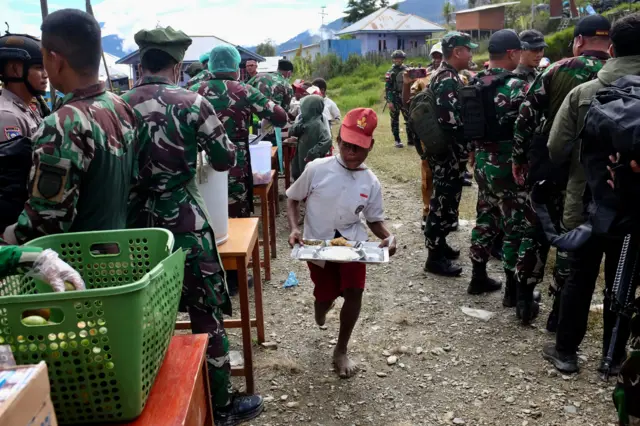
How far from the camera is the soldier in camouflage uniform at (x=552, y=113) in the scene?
3477mm

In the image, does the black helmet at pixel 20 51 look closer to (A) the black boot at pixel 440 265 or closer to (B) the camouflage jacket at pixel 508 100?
(B) the camouflage jacket at pixel 508 100

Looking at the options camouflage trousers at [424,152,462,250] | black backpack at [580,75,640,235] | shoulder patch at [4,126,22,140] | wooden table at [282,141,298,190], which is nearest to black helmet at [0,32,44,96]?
shoulder patch at [4,126,22,140]

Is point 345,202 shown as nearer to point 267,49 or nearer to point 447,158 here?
point 447,158

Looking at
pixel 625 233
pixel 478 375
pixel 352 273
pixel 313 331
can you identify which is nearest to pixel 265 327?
pixel 313 331

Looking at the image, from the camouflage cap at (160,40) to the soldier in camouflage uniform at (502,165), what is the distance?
2601mm

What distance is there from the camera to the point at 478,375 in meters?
3.50

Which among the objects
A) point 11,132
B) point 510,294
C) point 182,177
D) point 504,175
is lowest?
point 510,294

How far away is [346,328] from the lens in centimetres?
338

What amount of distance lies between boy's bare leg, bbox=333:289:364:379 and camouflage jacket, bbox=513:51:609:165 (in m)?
1.65

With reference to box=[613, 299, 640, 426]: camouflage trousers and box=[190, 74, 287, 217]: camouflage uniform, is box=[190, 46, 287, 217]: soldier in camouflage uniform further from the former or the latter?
box=[613, 299, 640, 426]: camouflage trousers

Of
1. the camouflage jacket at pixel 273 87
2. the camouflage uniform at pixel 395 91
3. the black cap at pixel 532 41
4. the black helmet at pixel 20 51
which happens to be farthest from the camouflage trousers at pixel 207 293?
the camouflage uniform at pixel 395 91

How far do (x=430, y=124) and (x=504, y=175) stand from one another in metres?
0.88

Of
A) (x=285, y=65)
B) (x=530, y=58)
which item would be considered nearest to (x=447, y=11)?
(x=285, y=65)

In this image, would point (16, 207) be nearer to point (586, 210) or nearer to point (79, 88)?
point (79, 88)
